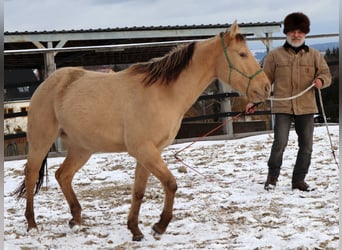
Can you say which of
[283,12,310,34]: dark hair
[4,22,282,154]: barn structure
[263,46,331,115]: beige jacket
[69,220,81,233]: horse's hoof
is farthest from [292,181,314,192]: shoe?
[4,22,282,154]: barn structure

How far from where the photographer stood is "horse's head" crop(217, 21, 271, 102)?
3477 millimetres

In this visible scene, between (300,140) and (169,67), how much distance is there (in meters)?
1.99

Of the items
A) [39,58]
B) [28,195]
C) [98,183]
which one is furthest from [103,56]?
[28,195]

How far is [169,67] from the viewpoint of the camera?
3.49 m

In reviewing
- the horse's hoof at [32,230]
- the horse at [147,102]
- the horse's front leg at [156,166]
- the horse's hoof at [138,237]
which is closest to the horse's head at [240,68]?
the horse at [147,102]

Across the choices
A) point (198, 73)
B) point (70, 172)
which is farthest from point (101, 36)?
point (198, 73)

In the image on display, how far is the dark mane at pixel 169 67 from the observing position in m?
3.45

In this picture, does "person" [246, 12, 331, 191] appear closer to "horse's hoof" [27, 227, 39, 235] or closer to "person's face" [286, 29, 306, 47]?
"person's face" [286, 29, 306, 47]

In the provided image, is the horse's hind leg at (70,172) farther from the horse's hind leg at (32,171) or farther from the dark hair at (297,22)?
the dark hair at (297,22)

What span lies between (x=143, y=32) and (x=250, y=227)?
6.68m

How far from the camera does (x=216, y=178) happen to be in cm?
541

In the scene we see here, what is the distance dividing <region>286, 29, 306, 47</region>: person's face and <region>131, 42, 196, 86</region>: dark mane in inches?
55.6

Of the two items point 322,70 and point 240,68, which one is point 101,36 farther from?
point 240,68

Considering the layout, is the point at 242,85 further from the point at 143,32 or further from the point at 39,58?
the point at 39,58
